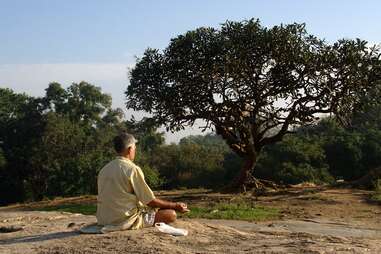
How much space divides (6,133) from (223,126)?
2541 cm

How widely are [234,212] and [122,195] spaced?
6.63 meters

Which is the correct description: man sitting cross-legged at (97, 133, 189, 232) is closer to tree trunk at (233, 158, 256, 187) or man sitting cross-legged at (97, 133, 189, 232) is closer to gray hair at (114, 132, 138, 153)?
gray hair at (114, 132, 138, 153)

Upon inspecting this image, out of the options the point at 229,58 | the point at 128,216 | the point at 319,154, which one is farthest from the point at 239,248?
the point at 319,154

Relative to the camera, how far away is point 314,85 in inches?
691

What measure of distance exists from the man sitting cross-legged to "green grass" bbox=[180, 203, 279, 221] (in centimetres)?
570

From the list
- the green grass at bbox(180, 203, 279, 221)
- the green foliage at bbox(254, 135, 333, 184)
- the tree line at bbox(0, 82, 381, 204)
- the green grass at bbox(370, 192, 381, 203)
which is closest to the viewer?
the green grass at bbox(180, 203, 279, 221)

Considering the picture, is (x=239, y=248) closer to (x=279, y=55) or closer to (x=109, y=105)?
(x=279, y=55)

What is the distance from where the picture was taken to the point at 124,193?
7168 mm

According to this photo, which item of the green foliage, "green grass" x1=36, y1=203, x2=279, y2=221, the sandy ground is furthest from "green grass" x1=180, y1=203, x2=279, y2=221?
the green foliage

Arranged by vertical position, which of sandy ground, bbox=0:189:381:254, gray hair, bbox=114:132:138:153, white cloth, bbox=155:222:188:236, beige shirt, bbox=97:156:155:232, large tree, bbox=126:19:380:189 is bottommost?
sandy ground, bbox=0:189:381:254

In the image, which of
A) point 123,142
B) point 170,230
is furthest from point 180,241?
point 123,142

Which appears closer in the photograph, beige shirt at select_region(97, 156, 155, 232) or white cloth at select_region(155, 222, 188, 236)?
beige shirt at select_region(97, 156, 155, 232)

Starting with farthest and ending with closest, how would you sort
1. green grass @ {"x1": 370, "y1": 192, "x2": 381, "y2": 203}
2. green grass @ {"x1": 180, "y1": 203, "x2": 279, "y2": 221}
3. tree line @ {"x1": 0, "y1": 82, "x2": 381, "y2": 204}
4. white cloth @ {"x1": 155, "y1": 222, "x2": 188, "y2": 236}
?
tree line @ {"x1": 0, "y1": 82, "x2": 381, "y2": 204}
green grass @ {"x1": 370, "y1": 192, "x2": 381, "y2": 203}
green grass @ {"x1": 180, "y1": 203, "x2": 279, "y2": 221}
white cloth @ {"x1": 155, "y1": 222, "x2": 188, "y2": 236}

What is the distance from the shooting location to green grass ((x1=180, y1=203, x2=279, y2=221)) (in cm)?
1287
